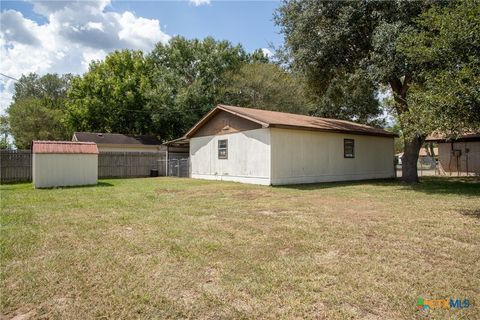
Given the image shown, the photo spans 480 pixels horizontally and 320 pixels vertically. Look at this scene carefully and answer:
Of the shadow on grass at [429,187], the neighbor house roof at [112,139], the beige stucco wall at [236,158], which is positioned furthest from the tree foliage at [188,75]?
the shadow on grass at [429,187]

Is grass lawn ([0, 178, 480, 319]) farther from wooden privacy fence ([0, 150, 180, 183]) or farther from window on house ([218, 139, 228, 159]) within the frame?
wooden privacy fence ([0, 150, 180, 183])

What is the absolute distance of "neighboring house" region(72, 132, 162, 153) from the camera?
2536 centimetres

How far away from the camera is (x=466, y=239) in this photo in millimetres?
4926

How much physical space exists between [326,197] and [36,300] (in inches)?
322

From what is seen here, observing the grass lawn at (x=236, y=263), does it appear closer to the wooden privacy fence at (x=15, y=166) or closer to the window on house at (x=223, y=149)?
the window on house at (x=223, y=149)

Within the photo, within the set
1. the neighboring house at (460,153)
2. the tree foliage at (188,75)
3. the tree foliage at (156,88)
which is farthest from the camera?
the tree foliage at (156,88)

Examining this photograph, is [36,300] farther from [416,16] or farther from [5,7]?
[416,16]

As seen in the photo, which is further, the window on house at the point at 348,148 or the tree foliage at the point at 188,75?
the tree foliage at the point at 188,75

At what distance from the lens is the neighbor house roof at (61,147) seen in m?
12.7

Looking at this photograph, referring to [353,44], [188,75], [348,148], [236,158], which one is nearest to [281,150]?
[236,158]

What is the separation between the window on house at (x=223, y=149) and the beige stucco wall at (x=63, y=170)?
5810mm

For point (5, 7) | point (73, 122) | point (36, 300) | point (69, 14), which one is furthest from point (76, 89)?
point (36, 300)

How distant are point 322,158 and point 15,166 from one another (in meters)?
14.8

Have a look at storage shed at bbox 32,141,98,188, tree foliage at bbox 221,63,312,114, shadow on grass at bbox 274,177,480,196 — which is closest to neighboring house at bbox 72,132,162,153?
tree foliage at bbox 221,63,312,114
